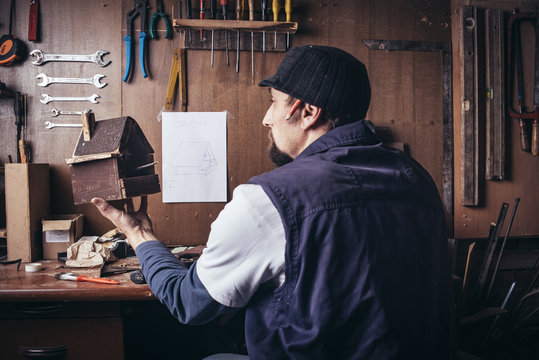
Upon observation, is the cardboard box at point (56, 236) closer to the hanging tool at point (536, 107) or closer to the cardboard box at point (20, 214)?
the cardboard box at point (20, 214)

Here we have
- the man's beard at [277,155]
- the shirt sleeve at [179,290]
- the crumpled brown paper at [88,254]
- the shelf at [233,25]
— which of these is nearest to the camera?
the shirt sleeve at [179,290]

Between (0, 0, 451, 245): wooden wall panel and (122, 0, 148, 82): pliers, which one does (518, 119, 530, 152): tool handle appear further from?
(122, 0, 148, 82): pliers

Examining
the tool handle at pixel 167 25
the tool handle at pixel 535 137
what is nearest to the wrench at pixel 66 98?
the tool handle at pixel 167 25

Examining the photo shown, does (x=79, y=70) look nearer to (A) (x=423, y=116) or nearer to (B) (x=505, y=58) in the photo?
A: (A) (x=423, y=116)

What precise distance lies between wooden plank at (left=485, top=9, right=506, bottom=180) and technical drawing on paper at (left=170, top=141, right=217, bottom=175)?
1.58 meters

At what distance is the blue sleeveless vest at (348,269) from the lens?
30.9 inches

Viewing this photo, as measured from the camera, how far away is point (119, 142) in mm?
1499

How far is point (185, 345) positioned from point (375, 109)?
5.81 ft

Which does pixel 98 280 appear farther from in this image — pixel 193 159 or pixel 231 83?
pixel 231 83

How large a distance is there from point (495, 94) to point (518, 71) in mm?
208

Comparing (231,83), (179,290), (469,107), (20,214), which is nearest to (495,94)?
(469,107)

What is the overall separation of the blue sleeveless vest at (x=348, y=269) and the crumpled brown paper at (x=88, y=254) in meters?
1.06

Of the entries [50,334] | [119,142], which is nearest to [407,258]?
[119,142]

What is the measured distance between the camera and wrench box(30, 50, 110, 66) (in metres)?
2.06
